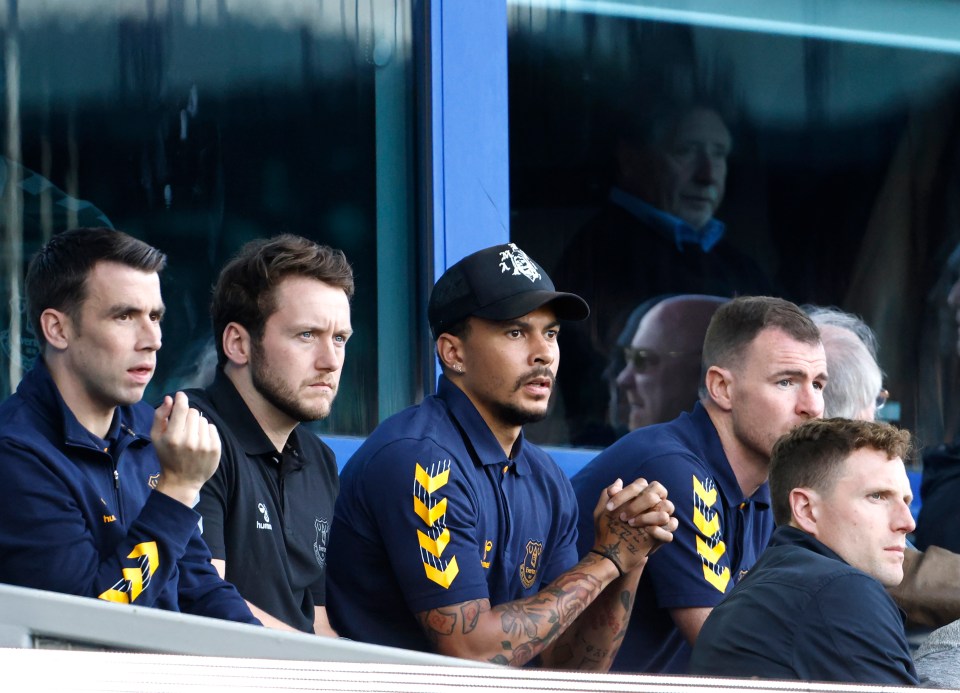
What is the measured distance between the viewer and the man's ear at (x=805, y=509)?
9.82 ft

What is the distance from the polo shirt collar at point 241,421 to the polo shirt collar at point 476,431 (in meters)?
0.46

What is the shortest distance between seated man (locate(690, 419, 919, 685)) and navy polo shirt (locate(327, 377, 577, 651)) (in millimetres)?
599

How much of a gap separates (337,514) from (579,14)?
2483 millimetres

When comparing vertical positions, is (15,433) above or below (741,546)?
above

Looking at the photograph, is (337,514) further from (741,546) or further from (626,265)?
(626,265)

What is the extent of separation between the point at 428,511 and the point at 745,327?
1.22 metres

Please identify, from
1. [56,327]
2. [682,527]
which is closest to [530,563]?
[682,527]

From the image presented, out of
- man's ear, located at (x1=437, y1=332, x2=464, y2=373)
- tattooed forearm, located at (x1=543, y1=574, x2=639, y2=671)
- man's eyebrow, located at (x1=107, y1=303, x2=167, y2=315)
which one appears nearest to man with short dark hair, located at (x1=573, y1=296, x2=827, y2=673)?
tattooed forearm, located at (x1=543, y1=574, x2=639, y2=671)

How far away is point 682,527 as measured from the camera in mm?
3471

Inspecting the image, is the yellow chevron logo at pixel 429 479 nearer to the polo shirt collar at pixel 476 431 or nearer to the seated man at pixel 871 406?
the polo shirt collar at pixel 476 431

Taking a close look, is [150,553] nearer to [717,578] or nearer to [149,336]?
[149,336]

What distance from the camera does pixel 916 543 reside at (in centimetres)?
444

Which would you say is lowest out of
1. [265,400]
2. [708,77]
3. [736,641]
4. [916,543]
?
[916,543]

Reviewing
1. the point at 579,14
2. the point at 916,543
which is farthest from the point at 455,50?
the point at 916,543
